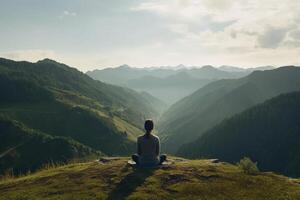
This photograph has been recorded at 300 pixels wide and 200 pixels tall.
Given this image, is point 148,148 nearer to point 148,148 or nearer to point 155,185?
point 148,148

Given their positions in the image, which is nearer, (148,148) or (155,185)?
(155,185)

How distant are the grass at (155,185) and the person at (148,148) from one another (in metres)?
1.10

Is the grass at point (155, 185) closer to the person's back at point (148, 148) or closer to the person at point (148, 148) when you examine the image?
the person at point (148, 148)

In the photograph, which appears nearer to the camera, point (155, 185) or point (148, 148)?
point (155, 185)

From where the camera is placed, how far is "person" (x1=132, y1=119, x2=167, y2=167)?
31.6 meters

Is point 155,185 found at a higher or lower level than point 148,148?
lower

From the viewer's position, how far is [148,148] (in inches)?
1249

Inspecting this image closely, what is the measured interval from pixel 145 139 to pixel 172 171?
342 centimetres

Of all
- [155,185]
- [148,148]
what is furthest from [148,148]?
[155,185]

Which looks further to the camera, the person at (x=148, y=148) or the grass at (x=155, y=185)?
the person at (x=148, y=148)

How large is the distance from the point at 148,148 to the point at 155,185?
5325mm

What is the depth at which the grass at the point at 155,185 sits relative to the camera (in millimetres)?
24844

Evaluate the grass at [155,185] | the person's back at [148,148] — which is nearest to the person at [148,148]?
the person's back at [148,148]

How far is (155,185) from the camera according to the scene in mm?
26812
